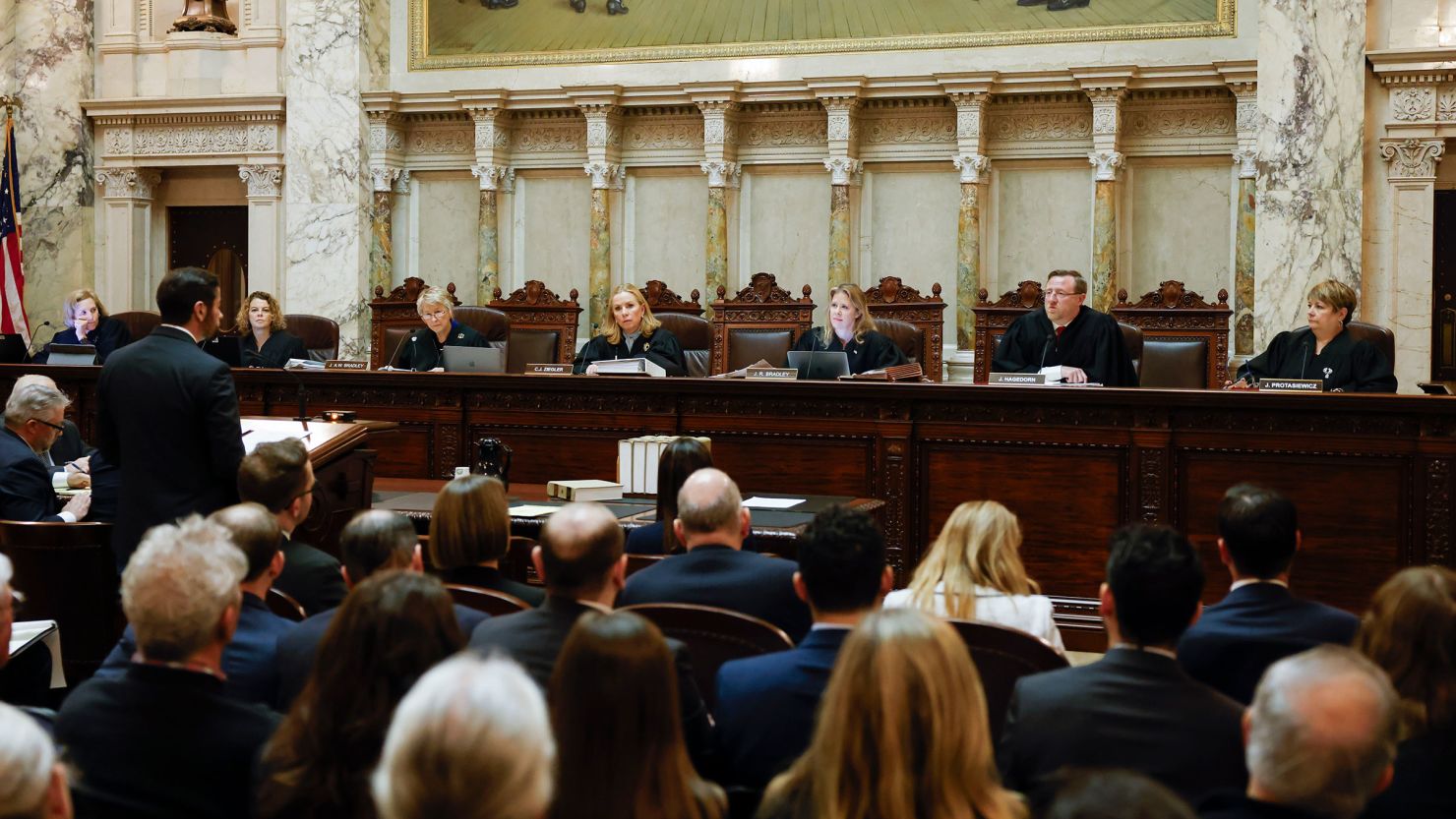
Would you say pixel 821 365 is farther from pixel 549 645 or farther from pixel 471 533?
pixel 549 645

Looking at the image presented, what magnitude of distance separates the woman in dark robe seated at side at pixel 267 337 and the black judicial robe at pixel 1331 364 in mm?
6262

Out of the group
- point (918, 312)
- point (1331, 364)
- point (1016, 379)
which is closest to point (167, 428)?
point (1016, 379)

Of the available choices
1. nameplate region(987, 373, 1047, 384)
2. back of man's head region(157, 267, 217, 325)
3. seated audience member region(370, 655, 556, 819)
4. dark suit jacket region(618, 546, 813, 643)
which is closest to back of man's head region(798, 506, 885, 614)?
dark suit jacket region(618, 546, 813, 643)

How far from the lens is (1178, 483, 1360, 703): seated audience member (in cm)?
328

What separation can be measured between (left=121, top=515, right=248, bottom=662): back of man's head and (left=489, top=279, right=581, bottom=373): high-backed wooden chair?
7.58 meters

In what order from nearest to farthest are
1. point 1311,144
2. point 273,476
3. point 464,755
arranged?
1. point 464,755
2. point 273,476
3. point 1311,144

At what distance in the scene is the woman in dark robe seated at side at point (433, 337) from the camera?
9.41m

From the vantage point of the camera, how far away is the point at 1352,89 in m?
9.92

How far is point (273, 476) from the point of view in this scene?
4.27m

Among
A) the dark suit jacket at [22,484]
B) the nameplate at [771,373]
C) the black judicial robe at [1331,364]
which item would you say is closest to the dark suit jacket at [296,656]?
the dark suit jacket at [22,484]

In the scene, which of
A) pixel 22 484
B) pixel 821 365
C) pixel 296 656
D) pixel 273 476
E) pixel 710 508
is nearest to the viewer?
pixel 296 656

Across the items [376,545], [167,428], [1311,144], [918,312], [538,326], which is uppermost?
[1311,144]

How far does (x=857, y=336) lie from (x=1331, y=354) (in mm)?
2674

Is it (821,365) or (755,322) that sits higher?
(755,322)
